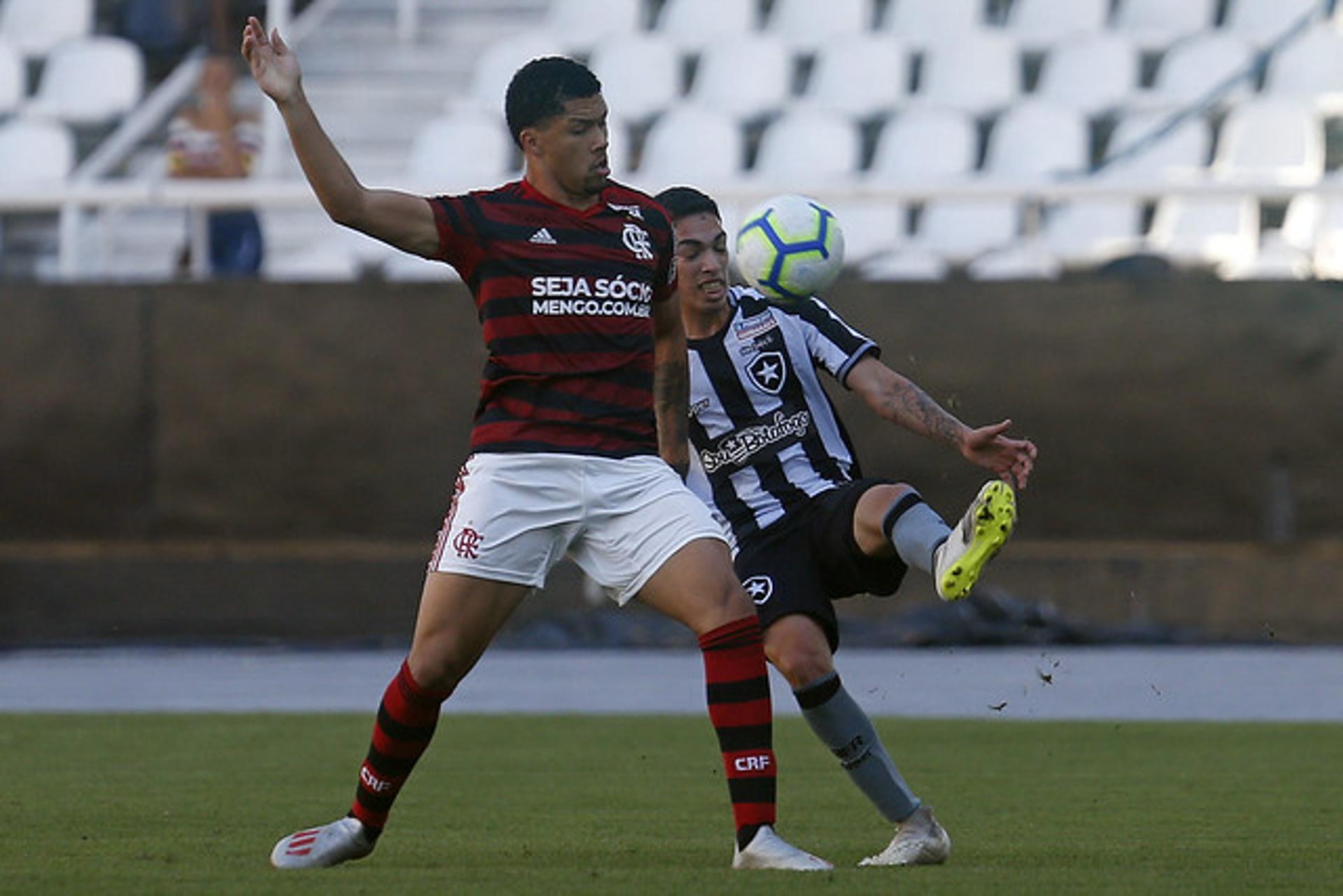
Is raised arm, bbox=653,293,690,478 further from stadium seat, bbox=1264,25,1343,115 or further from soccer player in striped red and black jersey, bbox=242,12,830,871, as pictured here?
stadium seat, bbox=1264,25,1343,115

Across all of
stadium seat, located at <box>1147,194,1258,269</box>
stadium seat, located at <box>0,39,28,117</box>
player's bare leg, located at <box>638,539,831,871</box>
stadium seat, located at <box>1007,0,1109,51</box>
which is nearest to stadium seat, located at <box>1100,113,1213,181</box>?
stadium seat, located at <box>1147,194,1258,269</box>

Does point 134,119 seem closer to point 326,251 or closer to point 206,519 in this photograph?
point 326,251

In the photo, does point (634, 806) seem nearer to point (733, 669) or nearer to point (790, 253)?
point (790, 253)

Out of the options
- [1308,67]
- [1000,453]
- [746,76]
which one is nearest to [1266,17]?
[1308,67]

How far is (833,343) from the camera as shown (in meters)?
6.97

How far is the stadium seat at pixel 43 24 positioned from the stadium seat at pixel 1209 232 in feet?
29.1

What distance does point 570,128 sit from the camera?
19.6ft

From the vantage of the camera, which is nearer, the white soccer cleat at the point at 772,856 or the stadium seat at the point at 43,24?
the white soccer cleat at the point at 772,856

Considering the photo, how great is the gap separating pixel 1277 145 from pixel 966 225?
2.25m

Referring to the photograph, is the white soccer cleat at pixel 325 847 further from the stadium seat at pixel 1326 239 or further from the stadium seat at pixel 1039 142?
the stadium seat at pixel 1039 142

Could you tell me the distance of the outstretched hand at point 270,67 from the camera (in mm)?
5625

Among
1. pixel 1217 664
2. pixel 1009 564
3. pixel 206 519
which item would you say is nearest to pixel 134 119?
pixel 206 519

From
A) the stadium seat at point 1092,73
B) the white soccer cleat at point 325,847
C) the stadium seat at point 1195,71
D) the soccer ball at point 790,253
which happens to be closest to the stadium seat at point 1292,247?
the stadium seat at point 1195,71

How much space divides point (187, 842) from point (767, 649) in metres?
1.54
